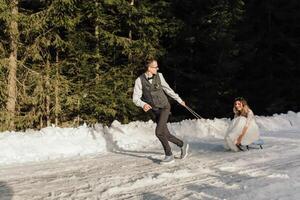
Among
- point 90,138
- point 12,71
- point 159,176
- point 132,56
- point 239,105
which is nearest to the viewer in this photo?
point 159,176

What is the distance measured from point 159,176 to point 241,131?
142 inches

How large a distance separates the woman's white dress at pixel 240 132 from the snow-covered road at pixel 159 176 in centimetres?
32

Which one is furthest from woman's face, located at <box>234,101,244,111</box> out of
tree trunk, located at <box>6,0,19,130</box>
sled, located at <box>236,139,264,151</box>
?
tree trunk, located at <box>6,0,19,130</box>

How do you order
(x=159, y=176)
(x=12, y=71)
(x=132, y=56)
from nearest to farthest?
(x=159, y=176) < (x=12, y=71) < (x=132, y=56)

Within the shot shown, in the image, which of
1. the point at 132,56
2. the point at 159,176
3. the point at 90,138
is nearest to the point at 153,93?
the point at 159,176

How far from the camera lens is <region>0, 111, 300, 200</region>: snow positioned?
7.16m

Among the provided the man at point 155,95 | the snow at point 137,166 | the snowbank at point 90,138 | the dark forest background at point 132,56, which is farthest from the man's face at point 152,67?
the dark forest background at point 132,56

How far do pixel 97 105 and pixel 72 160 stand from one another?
10066mm

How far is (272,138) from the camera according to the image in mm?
12984

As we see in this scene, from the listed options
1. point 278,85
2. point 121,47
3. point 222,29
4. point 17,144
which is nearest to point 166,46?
point 222,29

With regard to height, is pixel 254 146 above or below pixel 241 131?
below

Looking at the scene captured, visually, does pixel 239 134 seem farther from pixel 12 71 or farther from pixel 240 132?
pixel 12 71

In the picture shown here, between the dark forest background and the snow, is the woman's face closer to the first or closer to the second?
the snow

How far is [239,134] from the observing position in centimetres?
1106
